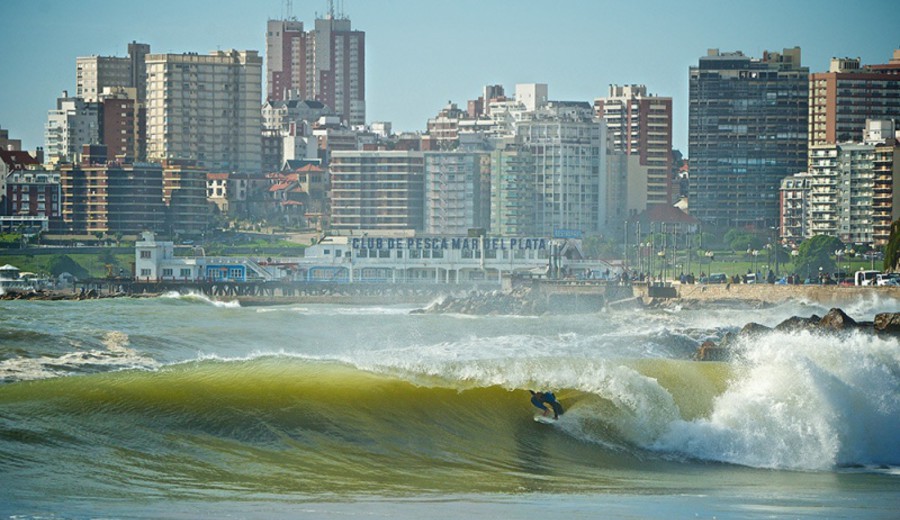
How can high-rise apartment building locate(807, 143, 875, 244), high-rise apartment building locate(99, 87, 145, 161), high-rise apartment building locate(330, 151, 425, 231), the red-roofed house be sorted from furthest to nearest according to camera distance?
high-rise apartment building locate(99, 87, 145, 161) < the red-roofed house < high-rise apartment building locate(330, 151, 425, 231) < high-rise apartment building locate(807, 143, 875, 244)

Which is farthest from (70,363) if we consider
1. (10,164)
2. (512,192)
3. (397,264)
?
(10,164)

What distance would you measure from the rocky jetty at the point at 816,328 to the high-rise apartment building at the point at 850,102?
11841cm

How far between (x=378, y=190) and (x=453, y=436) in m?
126

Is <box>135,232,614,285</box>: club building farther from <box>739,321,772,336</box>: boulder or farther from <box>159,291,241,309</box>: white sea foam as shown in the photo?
<box>739,321,772,336</box>: boulder

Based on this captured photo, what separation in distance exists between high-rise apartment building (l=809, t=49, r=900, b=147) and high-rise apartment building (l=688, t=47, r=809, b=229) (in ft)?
8.83

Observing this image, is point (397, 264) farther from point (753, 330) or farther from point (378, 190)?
point (753, 330)

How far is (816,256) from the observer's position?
114m

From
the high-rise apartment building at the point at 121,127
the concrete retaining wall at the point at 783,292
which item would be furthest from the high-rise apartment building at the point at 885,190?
the high-rise apartment building at the point at 121,127

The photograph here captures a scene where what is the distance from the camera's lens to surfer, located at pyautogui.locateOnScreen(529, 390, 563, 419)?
26.0 metres

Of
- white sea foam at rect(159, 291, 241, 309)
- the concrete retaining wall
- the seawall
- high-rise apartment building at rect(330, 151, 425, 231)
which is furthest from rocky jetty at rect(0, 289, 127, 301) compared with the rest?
high-rise apartment building at rect(330, 151, 425, 231)

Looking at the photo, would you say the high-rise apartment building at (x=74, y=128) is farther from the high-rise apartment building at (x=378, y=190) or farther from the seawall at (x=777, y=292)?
the seawall at (x=777, y=292)

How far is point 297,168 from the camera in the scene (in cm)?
18725

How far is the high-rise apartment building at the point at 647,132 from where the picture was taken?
174750mm

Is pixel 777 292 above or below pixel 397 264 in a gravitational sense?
below
